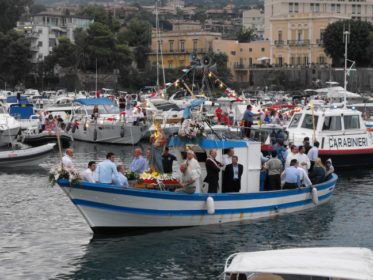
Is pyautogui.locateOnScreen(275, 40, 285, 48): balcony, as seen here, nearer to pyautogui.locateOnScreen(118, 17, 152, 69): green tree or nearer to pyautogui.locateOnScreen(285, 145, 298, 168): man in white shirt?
pyautogui.locateOnScreen(118, 17, 152, 69): green tree

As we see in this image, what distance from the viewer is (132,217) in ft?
80.0

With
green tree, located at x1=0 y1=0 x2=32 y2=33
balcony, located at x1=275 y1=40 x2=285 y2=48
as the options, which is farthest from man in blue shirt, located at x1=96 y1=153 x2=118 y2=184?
green tree, located at x1=0 y1=0 x2=32 y2=33

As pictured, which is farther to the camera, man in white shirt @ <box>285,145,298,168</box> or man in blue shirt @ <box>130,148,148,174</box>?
man in white shirt @ <box>285,145,298,168</box>

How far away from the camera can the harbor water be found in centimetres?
2139

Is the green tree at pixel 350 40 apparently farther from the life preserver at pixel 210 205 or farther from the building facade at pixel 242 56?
the life preserver at pixel 210 205

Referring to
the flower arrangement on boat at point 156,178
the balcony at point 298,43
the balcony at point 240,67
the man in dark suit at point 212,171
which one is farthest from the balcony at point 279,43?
the flower arrangement on boat at point 156,178

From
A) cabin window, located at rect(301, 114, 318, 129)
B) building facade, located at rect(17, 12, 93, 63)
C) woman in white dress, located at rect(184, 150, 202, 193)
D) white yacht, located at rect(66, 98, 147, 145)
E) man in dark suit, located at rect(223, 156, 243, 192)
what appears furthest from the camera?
building facade, located at rect(17, 12, 93, 63)

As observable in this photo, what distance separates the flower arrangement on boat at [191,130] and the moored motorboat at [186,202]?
220 millimetres

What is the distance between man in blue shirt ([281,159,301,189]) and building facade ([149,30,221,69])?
350ft

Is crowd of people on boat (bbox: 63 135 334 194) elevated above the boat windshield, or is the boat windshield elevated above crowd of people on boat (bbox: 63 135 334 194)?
crowd of people on boat (bbox: 63 135 334 194)

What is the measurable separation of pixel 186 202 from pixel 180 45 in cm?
11430

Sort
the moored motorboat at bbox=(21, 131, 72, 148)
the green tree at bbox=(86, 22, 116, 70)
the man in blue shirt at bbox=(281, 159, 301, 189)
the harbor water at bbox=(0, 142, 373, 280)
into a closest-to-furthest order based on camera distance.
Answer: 1. the harbor water at bbox=(0, 142, 373, 280)
2. the man in blue shirt at bbox=(281, 159, 301, 189)
3. the moored motorboat at bbox=(21, 131, 72, 148)
4. the green tree at bbox=(86, 22, 116, 70)

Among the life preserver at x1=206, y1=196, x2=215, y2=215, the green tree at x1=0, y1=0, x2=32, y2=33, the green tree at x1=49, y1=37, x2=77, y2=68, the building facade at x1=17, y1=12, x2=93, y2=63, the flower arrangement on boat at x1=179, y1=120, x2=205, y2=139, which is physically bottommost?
the life preserver at x1=206, y1=196, x2=215, y2=215

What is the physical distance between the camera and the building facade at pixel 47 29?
5172 inches
